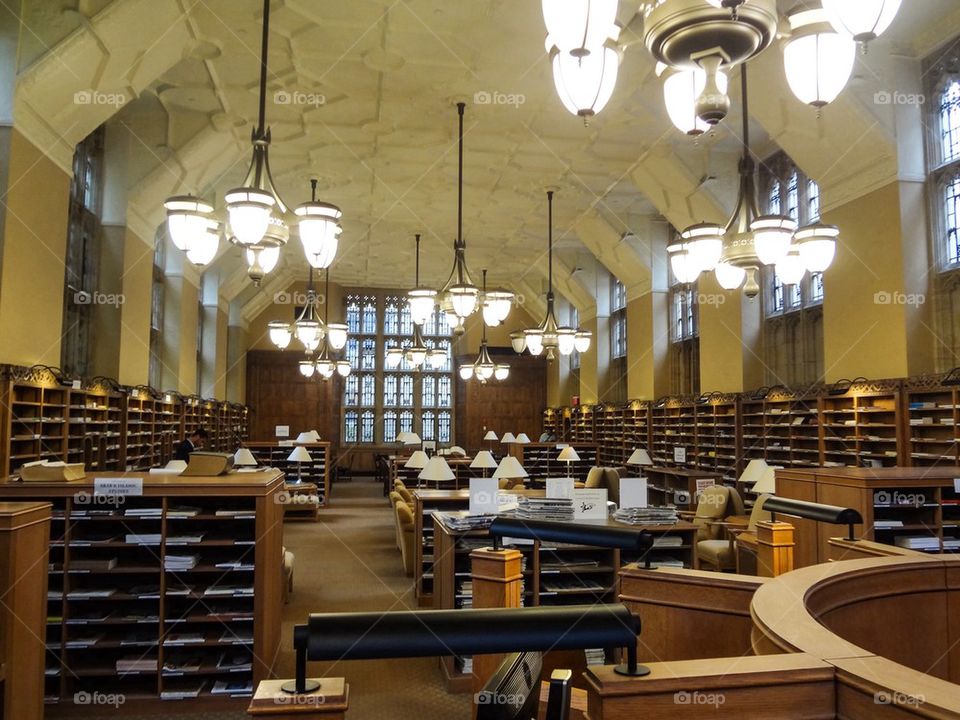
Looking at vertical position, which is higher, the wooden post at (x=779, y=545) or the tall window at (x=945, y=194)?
the tall window at (x=945, y=194)

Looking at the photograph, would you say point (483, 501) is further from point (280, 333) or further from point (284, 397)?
point (284, 397)

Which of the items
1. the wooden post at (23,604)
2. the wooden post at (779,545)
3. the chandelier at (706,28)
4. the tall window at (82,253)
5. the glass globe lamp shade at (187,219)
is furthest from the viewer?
the tall window at (82,253)

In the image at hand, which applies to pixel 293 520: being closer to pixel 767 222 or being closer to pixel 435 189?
pixel 435 189

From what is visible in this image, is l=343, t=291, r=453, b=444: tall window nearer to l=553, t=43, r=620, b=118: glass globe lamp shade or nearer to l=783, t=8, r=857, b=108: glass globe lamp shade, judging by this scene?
l=553, t=43, r=620, b=118: glass globe lamp shade

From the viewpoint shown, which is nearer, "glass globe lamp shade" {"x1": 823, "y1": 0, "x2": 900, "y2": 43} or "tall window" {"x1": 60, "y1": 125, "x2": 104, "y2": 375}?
"glass globe lamp shade" {"x1": 823, "y1": 0, "x2": 900, "y2": 43}

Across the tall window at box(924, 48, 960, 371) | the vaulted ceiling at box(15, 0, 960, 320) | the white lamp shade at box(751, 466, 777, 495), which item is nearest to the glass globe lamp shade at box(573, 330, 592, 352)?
the vaulted ceiling at box(15, 0, 960, 320)

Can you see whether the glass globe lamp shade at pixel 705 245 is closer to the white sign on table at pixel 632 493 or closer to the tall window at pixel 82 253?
the white sign on table at pixel 632 493

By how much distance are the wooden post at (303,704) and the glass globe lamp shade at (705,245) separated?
4.06 metres

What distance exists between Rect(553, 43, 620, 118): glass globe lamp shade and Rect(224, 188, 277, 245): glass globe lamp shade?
1.98 m

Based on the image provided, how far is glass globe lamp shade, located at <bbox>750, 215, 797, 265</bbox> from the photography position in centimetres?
405

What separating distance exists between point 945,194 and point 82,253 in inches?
428

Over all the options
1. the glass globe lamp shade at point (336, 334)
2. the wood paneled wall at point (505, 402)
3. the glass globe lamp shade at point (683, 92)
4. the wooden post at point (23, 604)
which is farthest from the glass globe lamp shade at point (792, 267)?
the wood paneled wall at point (505, 402)

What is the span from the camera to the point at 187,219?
4.39m

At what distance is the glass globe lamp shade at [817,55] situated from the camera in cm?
260
